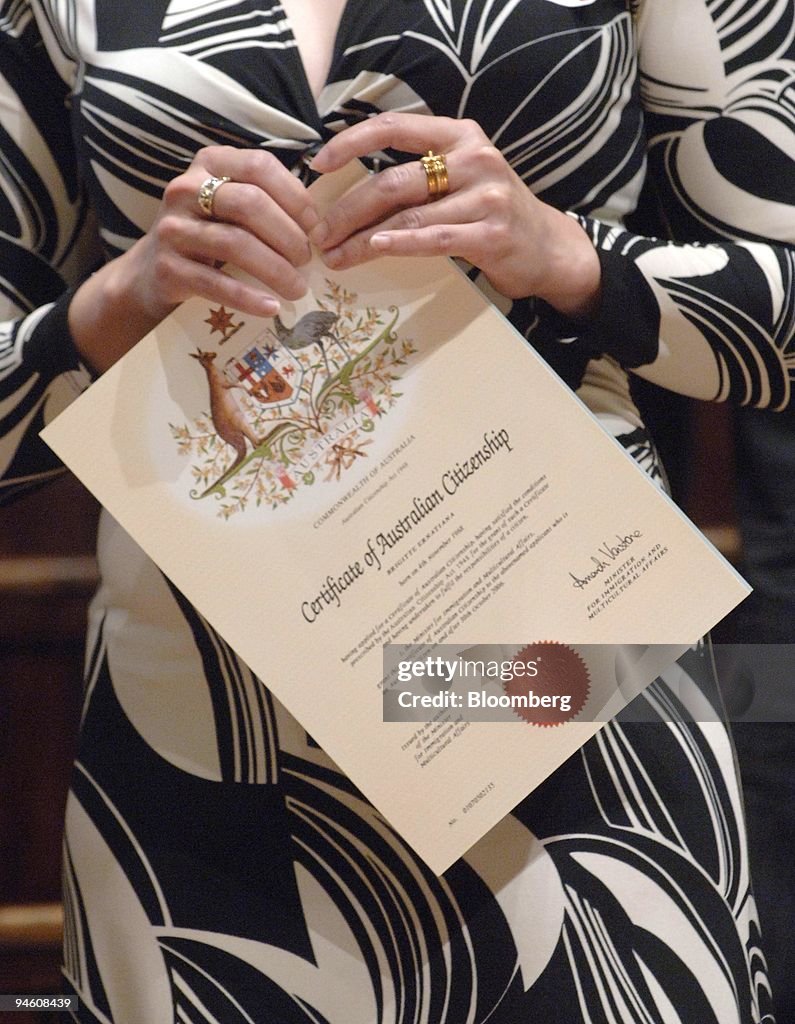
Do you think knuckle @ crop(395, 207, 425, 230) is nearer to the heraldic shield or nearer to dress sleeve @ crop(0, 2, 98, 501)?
the heraldic shield

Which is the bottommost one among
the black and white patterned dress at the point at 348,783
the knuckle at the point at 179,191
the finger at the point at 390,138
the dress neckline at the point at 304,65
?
the black and white patterned dress at the point at 348,783

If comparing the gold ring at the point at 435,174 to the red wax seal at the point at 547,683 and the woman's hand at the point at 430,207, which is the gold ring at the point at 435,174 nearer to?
the woman's hand at the point at 430,207

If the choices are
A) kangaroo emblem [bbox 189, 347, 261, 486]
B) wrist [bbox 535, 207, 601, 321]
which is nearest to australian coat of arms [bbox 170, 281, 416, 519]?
kangaroo emblem [bbox 189, 347, 261, 486]

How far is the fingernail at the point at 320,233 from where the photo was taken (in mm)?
605

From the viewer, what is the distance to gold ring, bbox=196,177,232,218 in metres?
0.61

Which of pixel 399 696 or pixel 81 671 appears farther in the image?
pixel 81 671

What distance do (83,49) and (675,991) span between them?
0.72 m

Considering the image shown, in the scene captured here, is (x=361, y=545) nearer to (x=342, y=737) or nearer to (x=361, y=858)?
(x=342, y=737)

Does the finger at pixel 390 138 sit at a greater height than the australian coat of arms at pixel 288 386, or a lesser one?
greater

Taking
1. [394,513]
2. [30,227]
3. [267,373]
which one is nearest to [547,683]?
[394,513]

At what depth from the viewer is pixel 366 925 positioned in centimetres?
70

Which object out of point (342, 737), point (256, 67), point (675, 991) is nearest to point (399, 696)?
point (342, 737)

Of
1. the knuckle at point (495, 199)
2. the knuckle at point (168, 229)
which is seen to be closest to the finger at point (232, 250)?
the knuckle at point (168, 229)

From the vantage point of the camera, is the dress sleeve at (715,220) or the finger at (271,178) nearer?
the finger at (271,178)
